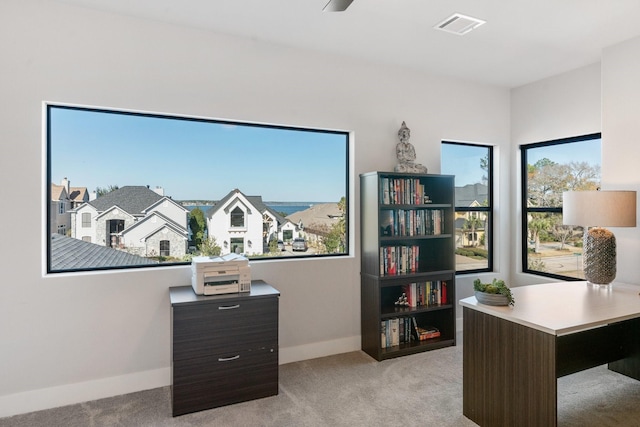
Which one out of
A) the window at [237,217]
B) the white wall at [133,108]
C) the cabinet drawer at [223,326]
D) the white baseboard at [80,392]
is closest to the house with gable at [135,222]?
the white wall at [133,108]

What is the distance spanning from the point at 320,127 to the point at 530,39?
1.91m

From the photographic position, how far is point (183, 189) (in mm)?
3131

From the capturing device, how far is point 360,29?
3.02 meters

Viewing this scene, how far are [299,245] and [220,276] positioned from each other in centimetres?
98

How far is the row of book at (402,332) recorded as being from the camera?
3512mm

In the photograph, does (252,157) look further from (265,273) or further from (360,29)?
(360,29)

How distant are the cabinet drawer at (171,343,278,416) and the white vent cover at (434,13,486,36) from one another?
2738 millimetres

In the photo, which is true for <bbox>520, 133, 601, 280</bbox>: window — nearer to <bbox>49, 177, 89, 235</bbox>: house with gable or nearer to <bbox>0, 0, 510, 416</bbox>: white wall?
<bbox>0, 0, 510, 416</bbox>: white wall

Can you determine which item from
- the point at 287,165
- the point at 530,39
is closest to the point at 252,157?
the point at 287,165

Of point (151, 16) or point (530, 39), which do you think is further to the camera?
point (530, 39)

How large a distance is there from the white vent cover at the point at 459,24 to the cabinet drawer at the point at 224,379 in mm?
2738

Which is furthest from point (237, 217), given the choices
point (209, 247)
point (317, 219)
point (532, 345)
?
point (532, 345)

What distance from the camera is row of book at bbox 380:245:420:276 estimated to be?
347cm

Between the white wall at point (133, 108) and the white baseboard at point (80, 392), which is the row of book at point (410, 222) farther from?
the white baseboard at point (80, 392)
